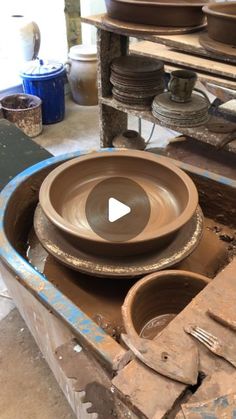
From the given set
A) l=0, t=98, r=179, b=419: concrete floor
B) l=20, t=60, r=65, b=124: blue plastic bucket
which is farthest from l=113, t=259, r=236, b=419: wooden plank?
l=20, t=60, r=65, b=124: blue plastic bucket

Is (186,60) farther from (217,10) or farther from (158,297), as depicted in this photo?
(158,297)

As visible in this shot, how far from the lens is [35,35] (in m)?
3.27

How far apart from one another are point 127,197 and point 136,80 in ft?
3.66

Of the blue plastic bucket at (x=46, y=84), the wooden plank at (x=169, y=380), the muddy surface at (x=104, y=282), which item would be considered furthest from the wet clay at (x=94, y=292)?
the blue plastic bucket at (x=46, y=84)

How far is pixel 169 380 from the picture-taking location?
666mm

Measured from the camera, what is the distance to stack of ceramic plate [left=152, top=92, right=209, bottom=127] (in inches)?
80.0

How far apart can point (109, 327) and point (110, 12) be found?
68.4 inches

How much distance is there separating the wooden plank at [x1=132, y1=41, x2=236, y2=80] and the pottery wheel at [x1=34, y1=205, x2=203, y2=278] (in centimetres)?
105

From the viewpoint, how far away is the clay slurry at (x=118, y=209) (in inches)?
45.1

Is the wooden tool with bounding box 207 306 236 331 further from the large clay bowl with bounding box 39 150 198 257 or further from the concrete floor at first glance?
the concrete floor

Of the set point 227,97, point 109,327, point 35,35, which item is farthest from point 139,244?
point 35,35

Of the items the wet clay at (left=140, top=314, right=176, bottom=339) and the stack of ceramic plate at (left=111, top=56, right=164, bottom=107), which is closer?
the wet clay at (left=140, top=314, right=176, bottom=339)

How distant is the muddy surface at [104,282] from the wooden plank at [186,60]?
0.96 meters

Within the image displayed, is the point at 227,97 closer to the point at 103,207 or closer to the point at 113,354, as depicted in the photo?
the point at 103,207
